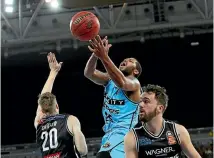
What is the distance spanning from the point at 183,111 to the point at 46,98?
1260 cm

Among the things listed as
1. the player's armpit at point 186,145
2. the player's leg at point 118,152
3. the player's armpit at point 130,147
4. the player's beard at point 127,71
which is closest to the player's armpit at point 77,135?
the player's leg at point 118,152

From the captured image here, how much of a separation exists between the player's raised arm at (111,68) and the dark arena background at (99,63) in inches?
305

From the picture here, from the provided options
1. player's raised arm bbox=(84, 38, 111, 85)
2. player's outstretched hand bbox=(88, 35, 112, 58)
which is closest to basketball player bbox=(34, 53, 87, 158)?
player's raised arm bbox=(84, 38, 111, 85)

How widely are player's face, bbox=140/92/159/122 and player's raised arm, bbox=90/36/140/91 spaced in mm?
644

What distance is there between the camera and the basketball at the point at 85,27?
5.08 metres

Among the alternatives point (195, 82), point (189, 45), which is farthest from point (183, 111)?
point (189, 45)

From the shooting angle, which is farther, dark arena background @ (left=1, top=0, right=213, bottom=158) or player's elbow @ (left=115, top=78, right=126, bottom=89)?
dark arena background @ (left=1, top=0, right=213, bottom=158)

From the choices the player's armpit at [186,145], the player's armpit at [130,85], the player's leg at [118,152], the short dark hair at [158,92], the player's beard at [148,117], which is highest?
the player's armpit at [130,85]

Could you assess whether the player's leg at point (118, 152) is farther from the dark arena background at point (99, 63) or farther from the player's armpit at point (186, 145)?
the dark arena background at point (99, 63)

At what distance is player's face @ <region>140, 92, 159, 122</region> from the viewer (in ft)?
12.9

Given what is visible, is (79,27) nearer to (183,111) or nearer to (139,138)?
(139,138)

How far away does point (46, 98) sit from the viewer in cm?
502

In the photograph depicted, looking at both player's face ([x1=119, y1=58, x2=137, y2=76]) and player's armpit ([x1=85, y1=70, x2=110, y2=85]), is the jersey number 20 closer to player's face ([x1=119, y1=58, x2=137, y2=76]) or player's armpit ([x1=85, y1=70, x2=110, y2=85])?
player's armpit ([x1=85, y1=70, x2=110, y2=85])

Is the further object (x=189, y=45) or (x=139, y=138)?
(x=189, y=45)
